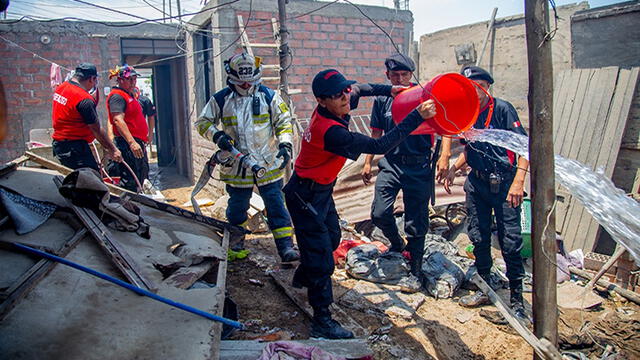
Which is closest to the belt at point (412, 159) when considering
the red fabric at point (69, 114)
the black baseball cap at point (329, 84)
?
the black baseball cap at point (329, 84)

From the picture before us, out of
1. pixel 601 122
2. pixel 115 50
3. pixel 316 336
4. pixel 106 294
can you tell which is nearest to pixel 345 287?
pixel 316 336

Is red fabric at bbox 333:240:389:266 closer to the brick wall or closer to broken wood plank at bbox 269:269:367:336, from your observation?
broken wood plank at bbox 269:269:367:336

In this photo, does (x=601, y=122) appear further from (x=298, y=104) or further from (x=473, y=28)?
(x=298, y=104)

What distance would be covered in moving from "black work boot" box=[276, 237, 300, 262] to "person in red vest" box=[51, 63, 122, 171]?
2.41 metres

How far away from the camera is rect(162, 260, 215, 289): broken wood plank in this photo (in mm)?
2454

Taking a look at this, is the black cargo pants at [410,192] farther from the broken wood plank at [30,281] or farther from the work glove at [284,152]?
the broken wood plank at [30,281]

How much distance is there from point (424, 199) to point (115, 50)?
30.0 feet

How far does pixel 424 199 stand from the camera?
12.8 feet

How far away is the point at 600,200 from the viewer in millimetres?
2852

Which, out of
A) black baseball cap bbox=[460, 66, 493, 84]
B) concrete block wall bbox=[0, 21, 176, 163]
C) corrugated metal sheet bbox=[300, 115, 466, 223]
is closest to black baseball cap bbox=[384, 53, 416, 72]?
black baseball cap bbox=[460, 66, 493, 84]

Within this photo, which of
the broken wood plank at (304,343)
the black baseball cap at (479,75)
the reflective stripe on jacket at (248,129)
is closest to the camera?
the broken wood plank at (304,343)

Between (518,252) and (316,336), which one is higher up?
(518,252)

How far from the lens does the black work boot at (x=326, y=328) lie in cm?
291

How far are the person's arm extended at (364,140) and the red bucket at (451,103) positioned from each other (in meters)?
0.16
